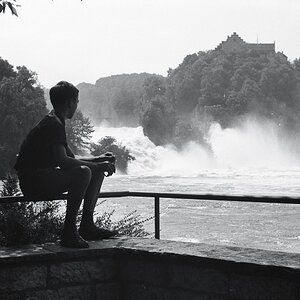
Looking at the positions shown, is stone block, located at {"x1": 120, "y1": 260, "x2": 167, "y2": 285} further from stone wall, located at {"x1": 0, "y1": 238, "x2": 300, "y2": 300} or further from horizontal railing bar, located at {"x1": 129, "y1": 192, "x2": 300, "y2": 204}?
horizontal railing bar, located at {"x1": 129, "y1": 192, "x2": 300, "y2": 204}

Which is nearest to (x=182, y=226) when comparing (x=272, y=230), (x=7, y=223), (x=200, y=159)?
(x=272, y=230)

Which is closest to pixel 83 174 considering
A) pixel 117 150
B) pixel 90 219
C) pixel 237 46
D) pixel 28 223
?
pixel 90 219

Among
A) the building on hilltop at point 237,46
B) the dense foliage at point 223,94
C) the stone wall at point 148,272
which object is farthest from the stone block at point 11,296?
the building on hilltop at point 237,46

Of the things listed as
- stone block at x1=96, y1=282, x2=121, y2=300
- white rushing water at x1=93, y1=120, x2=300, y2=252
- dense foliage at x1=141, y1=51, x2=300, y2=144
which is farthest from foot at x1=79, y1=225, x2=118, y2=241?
dense foliage at x1=141, y1=51, x2=300, y2=144

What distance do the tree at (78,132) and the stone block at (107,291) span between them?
65.5 meters

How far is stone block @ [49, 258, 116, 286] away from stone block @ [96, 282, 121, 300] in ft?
0.19

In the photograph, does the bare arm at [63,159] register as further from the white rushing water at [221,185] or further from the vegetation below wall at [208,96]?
the vegetation below wall at [208,96]

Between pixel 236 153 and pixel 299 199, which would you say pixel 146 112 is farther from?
pixel 299 199

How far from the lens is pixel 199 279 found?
4.92 metres

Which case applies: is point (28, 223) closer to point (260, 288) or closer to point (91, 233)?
point (91, 233)

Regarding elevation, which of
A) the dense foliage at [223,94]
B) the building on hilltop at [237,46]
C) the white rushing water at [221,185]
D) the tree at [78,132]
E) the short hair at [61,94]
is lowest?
the white rushing water at [221,185]

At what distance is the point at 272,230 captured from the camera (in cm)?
2702

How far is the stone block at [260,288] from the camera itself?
4.46 metres

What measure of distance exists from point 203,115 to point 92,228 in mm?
121685
